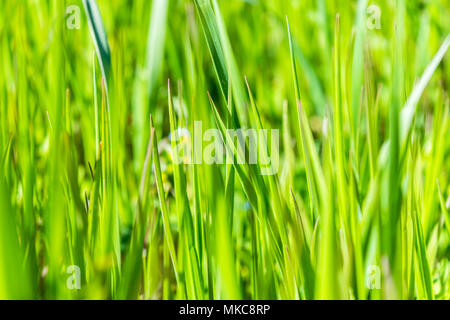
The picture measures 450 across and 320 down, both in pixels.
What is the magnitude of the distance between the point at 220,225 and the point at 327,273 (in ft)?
0.35

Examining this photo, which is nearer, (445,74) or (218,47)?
(218,47)

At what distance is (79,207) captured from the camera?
0.42 metres

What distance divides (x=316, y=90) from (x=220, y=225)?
0.43 meters

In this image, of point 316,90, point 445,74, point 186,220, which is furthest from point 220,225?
point 445,74

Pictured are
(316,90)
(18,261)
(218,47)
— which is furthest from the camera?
(316,90)

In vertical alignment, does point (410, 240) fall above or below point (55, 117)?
below

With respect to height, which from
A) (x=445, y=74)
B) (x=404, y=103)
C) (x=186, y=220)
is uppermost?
(x=445, y=74)

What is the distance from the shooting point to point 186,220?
47 centimetres

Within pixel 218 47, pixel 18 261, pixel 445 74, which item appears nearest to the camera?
pixel 18 261

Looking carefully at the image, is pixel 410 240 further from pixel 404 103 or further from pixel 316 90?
pixel 316 90

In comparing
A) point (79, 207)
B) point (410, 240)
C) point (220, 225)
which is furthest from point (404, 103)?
point (79, 207)

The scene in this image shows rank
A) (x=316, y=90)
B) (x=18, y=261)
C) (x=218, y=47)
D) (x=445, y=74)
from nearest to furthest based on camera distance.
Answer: (x=18, y=261) → (x=218, y=47) → (x=316, y=90) → (x=445, y=74)
